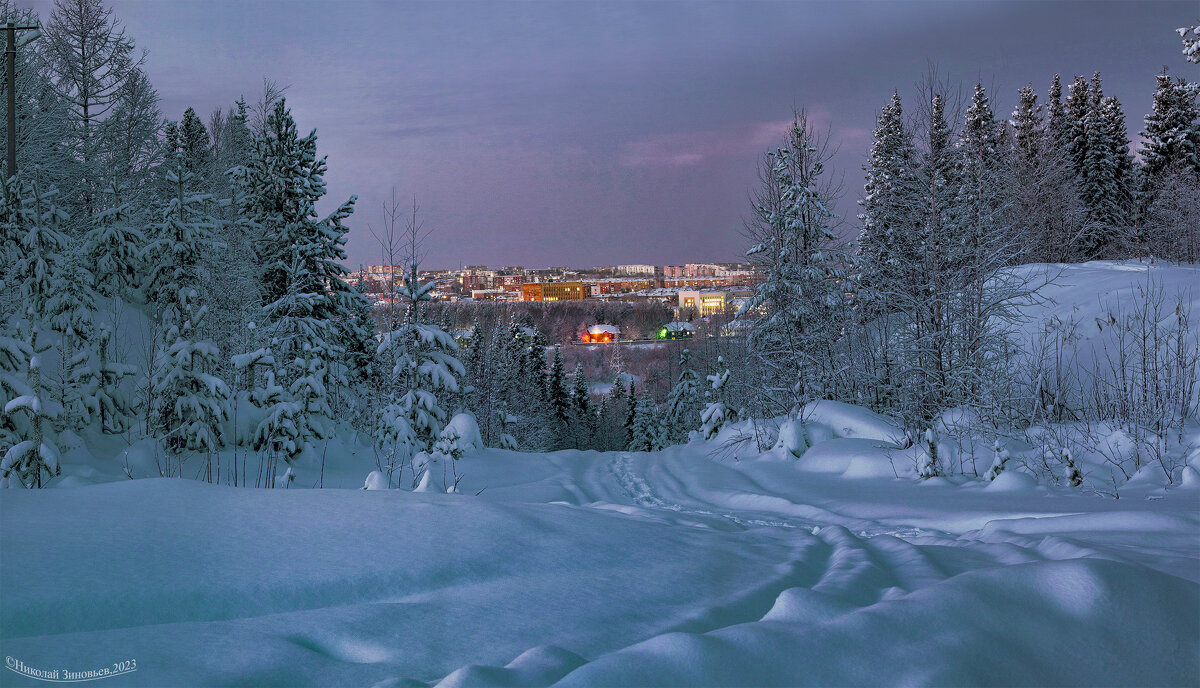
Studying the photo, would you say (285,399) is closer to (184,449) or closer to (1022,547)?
(184,449)

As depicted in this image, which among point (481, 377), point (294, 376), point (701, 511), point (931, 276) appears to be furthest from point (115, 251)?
point (481, 377)

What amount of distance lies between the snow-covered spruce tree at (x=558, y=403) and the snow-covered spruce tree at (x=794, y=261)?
28647 millimetres

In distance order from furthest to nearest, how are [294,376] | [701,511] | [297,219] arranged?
[297,219] < [294,376] < [701,511]

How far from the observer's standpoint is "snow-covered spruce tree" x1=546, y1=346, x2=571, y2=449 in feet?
145

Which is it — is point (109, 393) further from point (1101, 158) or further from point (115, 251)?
point (1101, 158)

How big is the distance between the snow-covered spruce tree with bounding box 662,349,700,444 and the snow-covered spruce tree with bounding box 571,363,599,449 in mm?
Answer: 14131

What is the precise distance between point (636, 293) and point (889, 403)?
105m

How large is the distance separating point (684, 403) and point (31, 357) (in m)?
24.9

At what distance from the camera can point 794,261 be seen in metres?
15.6

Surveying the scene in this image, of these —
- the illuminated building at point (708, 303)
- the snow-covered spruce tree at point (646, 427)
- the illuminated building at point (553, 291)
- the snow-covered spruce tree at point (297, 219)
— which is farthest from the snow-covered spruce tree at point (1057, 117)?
the illuminated building at point (553, 291)

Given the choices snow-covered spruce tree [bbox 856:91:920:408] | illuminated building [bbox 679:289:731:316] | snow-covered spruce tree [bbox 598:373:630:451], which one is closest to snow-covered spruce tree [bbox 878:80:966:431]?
snow-covered spruce tree [bbox 856:91:920:408]

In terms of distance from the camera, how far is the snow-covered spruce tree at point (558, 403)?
1737 inches

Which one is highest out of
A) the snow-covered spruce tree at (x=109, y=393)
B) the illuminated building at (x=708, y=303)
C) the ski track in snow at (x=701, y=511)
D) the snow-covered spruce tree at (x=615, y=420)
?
the illuminated building at (x=708, y=303)

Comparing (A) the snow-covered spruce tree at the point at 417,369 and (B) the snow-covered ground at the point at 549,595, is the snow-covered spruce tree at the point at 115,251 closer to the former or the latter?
(A) the snow-covered spruce tree at the point at 417,369
